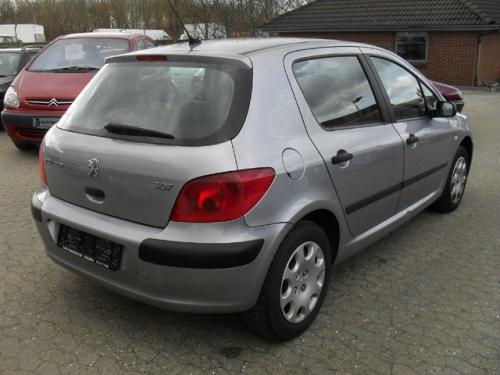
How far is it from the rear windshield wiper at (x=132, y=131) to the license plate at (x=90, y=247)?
1.86ft

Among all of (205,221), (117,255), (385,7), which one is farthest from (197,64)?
(385,7)

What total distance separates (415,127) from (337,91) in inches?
38.0

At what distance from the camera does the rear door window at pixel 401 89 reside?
3.80 metres

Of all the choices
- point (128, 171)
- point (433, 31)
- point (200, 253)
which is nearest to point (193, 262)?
point (200, 253)

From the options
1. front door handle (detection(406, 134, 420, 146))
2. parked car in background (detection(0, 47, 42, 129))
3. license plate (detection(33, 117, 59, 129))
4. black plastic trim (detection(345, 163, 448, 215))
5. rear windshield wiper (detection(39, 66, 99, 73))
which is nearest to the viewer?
black plastic trim (detection(345, 163, 448, 215))

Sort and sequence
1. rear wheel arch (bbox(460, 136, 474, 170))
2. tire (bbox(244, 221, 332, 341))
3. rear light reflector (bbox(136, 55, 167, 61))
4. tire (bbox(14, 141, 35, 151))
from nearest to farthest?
tire (bbox(244, 221, 332, 341))
rear light reflector (bbox(136, 55, 167, 61))
rear wheel arch (bbox(460, 136, 474, 170))
tire (bbox(14, 141, 35, 151))

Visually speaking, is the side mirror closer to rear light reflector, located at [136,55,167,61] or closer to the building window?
rear light reflector, located at [136,55,167,61]

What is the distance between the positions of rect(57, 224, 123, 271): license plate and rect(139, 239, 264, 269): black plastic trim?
24 cm

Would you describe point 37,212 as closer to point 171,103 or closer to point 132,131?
point 132,131

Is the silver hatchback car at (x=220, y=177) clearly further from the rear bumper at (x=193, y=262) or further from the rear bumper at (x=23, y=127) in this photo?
the rear bumper at (x=23, y=127)

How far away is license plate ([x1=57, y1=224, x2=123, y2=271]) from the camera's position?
2678 mm

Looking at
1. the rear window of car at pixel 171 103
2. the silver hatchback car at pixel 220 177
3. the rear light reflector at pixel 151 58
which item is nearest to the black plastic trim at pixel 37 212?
the silver hatchback car at pixel 220 177

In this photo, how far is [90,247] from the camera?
280 centimetres

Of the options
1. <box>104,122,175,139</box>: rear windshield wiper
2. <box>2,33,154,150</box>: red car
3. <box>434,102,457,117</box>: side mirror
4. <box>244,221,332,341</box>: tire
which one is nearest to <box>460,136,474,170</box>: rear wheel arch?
<box>434,102,457,117</box>: side mirror
